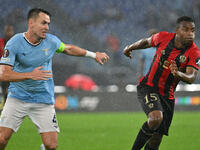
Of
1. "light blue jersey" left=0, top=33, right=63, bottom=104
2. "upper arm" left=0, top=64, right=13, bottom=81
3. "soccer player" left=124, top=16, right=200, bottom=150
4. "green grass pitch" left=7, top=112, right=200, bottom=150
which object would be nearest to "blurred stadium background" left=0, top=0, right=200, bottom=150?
"green grass pitch" left=7, top=112, right=200, bottom=150

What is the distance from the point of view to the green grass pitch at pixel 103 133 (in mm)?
7026

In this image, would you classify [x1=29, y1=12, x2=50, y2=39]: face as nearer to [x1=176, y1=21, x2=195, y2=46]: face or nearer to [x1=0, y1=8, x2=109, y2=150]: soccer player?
[x1=0, y1=8, x2=109, y2=150]: soccer player

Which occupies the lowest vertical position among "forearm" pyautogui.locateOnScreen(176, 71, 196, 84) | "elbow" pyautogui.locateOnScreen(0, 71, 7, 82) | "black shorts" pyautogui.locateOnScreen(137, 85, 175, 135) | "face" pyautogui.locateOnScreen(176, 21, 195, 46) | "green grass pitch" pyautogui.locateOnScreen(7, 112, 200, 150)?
"green grass pitch" pyautogui.locateOnScreen(7, 112, 200, 150)

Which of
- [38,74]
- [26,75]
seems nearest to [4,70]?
[26,75]

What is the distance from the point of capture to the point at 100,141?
25.1 feet

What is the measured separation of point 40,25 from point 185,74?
1.79 metres

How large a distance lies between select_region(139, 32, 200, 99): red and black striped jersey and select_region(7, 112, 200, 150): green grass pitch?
60.8 inches

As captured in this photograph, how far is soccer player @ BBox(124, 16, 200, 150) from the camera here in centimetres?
527

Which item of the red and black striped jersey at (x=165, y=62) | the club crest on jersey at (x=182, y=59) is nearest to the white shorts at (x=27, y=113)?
the red and black striped jersey at (x=165, y=62)

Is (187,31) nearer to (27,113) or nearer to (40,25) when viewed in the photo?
(40,25)

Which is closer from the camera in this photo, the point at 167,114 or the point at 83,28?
the point at 167,114

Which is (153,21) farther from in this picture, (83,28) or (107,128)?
(107,128)

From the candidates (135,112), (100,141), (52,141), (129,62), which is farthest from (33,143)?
(129,62)

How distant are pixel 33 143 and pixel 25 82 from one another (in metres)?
2.51
